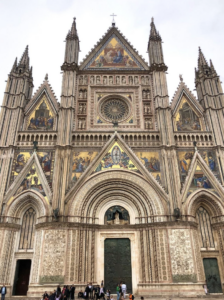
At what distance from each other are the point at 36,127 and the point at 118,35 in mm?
12205

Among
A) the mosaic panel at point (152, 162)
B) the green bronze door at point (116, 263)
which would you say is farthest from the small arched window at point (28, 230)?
the mosaic panel at point (152, 162)

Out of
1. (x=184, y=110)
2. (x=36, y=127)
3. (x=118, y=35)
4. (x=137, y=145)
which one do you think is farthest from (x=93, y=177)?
(x=118, y=35)

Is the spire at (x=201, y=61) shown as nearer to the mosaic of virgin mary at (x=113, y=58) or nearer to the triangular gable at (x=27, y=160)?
the mosaic of virgin mary at (x=113, y=58)

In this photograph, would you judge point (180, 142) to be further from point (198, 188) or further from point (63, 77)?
point (63, 77)

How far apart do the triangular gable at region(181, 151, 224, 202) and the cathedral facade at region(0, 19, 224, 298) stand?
0.07m

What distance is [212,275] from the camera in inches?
644

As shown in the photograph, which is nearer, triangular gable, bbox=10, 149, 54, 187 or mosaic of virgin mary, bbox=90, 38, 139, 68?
triangular gable, bbox=10, 149, 54, 187

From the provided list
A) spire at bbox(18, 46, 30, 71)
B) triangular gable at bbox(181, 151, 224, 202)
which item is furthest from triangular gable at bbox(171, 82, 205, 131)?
spire at bbox(18, 46, 30, 71)

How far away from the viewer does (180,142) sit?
1964cm

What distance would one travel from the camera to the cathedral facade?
15.8 metres

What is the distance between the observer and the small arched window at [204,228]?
56.2ft

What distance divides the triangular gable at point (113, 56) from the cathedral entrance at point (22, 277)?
1611 centimetres

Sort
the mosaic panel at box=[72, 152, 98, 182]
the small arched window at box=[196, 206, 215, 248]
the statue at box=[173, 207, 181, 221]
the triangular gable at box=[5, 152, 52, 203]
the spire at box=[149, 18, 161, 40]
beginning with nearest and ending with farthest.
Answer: the statue at box=[173, 207, 181, 221] → the small arched window at box=[196, 206, 215, 248] → the triangular gable at box=[5, 152, 52, 203] → the mosaic panel at box=[72, 152, 98, 182] → the spire at box=[149, 18, 161, 40]

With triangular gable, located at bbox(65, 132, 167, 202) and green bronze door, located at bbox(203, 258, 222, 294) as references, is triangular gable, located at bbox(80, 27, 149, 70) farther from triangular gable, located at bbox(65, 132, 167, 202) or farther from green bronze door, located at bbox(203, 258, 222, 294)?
green bronze door, located at bbox(203, 258, 222, 294)
